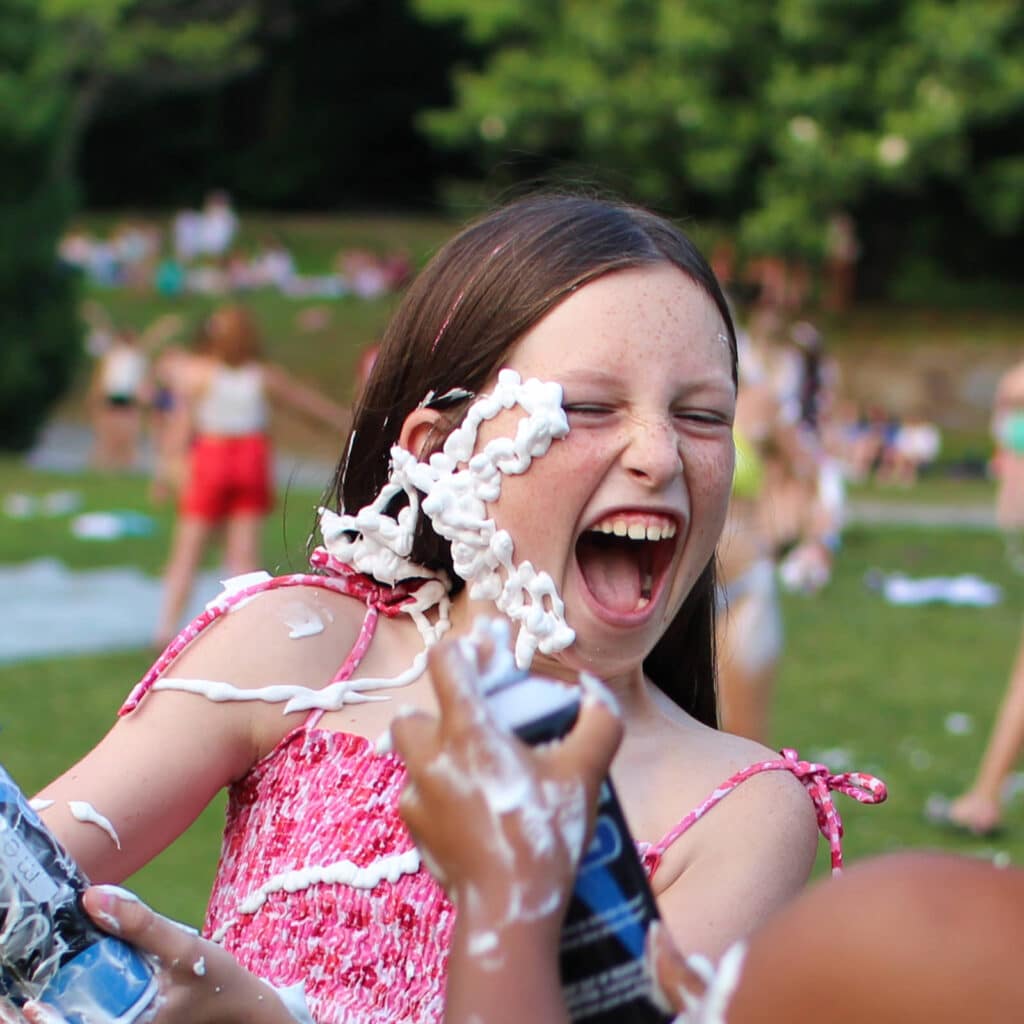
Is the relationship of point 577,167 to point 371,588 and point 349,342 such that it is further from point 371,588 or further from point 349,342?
point 349,342

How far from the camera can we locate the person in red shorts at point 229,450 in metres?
9.47

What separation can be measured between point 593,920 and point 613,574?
62 centimetres

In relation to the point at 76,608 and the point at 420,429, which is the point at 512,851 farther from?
the point at 76,608

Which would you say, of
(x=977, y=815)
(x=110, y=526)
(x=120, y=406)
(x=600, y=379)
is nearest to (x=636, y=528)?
(x=600, y=379)

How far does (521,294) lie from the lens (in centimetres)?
201

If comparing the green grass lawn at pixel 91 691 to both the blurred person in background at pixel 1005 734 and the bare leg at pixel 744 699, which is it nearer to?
the bare leg at pixel 744 699

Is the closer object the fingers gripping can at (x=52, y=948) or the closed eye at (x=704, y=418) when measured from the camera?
the fingers gripping can at (x=52, y=948)

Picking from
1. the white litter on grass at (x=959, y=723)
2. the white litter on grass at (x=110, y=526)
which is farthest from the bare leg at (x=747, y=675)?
the white litter on grass at (x=110, y=526)

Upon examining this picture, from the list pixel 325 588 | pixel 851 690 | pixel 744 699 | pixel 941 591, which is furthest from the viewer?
pixel 941 591

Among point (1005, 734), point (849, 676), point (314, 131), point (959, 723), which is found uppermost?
point (1005, 734)

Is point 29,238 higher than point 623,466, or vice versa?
point 623,466

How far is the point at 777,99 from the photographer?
84.5ft

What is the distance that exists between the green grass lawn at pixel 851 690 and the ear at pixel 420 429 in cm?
27

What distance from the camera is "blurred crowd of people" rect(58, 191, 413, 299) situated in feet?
102
